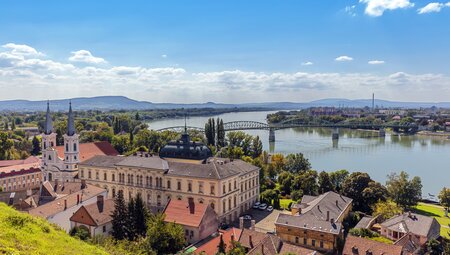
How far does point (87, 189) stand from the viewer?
3262 centimetres

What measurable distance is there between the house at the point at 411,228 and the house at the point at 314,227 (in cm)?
348

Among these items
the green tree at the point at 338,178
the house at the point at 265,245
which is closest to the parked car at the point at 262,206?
the green tree at the point at 338,178

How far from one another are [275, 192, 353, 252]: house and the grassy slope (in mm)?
16762

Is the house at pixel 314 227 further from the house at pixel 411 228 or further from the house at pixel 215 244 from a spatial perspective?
the house at pixel 215 244

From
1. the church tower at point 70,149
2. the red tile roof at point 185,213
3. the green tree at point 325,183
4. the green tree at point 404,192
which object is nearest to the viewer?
the red tile roof at point 185,213

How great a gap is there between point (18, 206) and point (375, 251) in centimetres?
2465

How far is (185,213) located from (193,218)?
0.94m

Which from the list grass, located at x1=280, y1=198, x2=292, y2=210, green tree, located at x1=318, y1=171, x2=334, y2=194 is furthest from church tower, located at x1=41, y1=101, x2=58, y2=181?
green tree, located at x1=318, y1=171, x2=334, y2=194

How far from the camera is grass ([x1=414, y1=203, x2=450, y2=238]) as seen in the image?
29281 millimetres

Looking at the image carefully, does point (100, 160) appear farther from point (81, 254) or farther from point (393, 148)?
point (393, 148)

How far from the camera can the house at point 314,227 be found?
2420 centimetres

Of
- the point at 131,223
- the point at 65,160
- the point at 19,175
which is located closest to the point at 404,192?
the point at 131,223

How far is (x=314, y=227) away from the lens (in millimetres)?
24797

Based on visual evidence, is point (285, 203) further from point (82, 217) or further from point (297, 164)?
point (82, 217)
